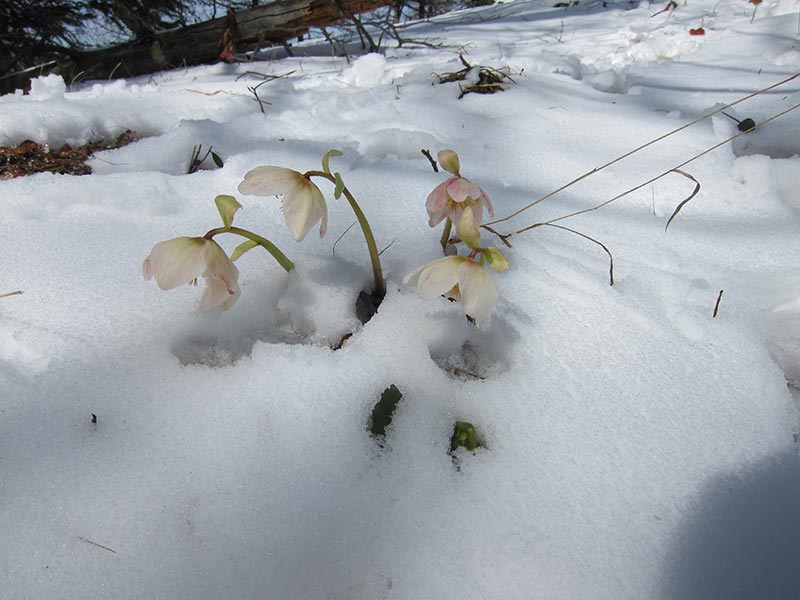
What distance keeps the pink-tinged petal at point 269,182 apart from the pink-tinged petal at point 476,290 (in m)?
0.30

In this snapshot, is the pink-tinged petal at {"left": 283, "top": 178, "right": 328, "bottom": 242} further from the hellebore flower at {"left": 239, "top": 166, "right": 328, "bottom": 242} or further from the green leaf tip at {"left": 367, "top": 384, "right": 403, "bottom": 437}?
the green leaf tip at {"left": 367, "top": 384, "right": 403, "bottom": 437}

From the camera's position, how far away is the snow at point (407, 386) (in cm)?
60

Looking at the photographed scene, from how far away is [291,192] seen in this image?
30.8 inches

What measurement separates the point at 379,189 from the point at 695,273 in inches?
27.3

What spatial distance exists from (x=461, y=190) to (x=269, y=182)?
313 millimetres

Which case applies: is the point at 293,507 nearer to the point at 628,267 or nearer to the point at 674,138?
the point at 628,267

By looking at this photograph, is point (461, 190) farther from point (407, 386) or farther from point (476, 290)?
point (407, 386)

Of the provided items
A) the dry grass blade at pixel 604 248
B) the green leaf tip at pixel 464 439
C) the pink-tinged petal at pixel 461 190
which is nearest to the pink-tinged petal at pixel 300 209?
the pink-tinged petal at pixel 461 190

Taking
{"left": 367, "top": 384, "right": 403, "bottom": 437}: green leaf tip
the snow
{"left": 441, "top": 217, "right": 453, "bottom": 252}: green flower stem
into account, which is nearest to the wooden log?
the snow

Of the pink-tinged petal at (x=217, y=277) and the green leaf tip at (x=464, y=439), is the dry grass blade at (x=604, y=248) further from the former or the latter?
the pink-tinged petal at (x=217, y=277)

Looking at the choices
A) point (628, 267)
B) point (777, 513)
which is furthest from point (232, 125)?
point (777, 513)

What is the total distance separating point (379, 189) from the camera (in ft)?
3.82

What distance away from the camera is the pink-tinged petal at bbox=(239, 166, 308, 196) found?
768mm

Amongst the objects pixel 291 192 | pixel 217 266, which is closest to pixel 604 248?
pixel 291 192
